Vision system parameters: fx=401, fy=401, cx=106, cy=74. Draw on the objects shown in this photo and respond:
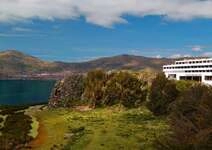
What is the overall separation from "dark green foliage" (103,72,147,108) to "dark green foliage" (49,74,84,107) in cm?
1048

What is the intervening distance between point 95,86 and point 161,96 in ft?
100

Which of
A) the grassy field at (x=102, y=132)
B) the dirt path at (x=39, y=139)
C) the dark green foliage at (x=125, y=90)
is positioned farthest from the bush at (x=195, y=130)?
the dark green foliage at (x=125, y=90)

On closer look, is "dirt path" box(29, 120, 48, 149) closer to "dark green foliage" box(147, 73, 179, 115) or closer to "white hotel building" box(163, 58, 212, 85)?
"dark green foliage" box(147, 73, 179, 115)

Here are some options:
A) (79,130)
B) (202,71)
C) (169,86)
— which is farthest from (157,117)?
(202,71)

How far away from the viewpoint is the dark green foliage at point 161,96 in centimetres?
9462

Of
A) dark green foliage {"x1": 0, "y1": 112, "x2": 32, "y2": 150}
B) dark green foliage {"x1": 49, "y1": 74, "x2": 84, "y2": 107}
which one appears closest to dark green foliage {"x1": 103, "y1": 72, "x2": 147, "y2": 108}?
dark green foliage {"x1": 49, "y1": 74, "x2": 84, "y2": 107}

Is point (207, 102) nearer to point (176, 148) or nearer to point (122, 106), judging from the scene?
point (176, 148)

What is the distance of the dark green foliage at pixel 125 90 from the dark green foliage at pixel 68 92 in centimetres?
1048

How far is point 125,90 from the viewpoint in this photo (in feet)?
390

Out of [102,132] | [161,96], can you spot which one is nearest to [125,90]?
[161,96]

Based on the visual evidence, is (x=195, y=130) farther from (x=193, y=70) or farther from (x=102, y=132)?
(x=193, y=70)

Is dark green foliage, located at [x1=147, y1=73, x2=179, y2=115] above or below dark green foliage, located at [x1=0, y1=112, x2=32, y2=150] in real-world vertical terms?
above

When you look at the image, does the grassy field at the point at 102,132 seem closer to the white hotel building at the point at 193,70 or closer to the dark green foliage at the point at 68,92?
the dark green foliage at the point at 68,92

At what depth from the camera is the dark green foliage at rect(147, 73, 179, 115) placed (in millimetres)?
94625
